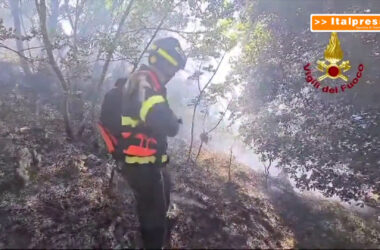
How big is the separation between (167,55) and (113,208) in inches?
157

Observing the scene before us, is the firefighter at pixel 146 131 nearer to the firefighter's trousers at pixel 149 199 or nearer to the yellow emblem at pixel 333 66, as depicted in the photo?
the firefighter's trousers at pixel 149 199

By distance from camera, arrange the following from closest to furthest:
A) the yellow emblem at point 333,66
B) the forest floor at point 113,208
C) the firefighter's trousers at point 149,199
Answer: the firefighter's trousers at point 149,199
the forest floor at point 113,208
the yellow emblem at point 333,66

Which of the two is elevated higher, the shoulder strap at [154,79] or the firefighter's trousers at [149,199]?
the shoulder strap at [154,79]

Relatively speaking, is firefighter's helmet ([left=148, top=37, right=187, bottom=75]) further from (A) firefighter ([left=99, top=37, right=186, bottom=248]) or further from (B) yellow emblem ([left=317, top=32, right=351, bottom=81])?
(B) yellow emblem ([left=317, top=32, right=351, bottom=81])

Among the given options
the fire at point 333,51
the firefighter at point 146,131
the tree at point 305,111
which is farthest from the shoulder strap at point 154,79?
the tree at point 305,111

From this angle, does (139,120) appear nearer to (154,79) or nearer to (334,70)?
(154,79)

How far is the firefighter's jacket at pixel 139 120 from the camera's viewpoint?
4.31 metres

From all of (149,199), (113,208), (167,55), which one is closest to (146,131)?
(149,199)

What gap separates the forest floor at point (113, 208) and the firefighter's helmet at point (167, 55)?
10.5 feet

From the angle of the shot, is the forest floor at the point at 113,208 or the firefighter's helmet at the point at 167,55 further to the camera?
the forest floor at the point at 113,208

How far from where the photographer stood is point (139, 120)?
4.55m

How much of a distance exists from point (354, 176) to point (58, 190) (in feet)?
27.9

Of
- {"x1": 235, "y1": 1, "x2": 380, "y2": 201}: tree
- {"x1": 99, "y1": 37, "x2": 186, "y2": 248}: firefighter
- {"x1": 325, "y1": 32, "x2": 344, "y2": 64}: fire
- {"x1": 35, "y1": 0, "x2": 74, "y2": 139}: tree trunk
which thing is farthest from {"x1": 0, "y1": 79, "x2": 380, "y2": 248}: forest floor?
{"x1": 325, "y1": 32, "x2": 344, "y2": 64}: fire

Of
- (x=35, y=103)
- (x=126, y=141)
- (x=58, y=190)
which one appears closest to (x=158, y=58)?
(x=126, y=141)
